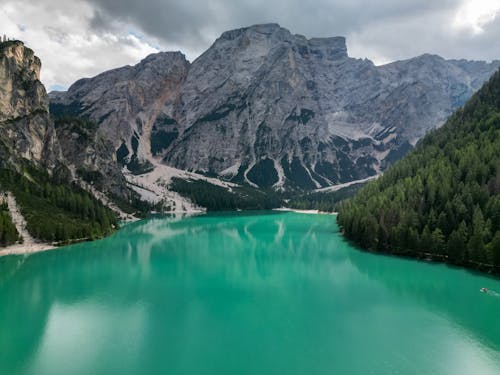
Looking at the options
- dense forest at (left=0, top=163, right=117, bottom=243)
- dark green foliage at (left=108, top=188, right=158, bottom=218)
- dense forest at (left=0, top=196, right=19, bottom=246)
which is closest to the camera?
dense forest at (left=0, top=196, right=19, bottom=246)

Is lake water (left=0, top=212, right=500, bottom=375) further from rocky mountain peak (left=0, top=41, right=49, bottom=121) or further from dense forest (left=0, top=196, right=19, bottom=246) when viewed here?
rocky mountain peak (left=0, top=41, right=49, bottom=121)

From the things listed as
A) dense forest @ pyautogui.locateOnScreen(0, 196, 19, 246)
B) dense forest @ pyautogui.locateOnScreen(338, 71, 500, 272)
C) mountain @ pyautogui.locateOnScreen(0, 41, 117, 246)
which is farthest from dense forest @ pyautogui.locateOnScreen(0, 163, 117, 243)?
dense forest @ pyautogui.locateOnScreen(338, 71, 500, 272)

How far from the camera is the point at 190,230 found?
415 ft

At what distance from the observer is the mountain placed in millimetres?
84875

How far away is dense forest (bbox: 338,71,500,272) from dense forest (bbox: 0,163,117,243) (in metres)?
61.6

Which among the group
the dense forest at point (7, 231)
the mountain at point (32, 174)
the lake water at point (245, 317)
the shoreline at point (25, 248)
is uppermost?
the mountain at point (32, 174)

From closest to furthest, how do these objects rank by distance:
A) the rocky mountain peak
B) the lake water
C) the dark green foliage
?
the lake water, the rocky mountain peak, the dark green foliage

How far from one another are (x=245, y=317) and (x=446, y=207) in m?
43.8

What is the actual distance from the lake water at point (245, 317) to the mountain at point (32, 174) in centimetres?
1441

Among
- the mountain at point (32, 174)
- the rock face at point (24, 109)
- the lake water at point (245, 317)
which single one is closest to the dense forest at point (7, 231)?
the mountain at point (32, 174)

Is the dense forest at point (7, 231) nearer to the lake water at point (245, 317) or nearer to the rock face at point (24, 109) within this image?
the lake water at point (245, 317)

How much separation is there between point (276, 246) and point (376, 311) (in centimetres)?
5130

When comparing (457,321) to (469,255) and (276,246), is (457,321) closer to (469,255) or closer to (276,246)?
(469,255)

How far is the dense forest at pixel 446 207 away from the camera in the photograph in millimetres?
58656
